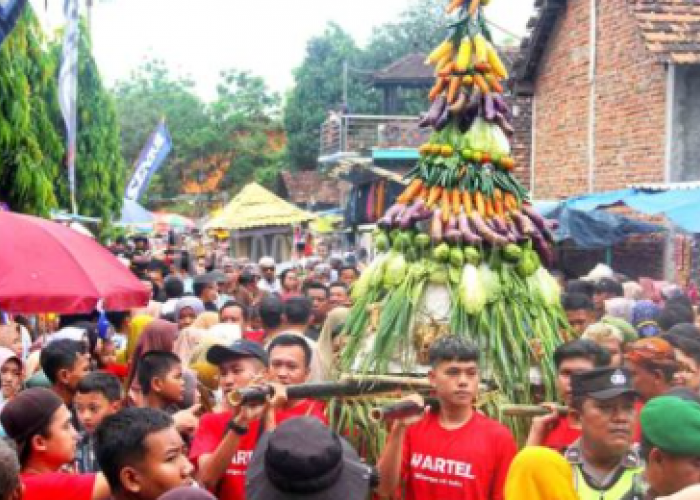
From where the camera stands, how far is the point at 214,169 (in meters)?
54.8

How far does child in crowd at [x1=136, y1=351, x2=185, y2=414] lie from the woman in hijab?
399 centimetres

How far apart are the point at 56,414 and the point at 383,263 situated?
1975mm

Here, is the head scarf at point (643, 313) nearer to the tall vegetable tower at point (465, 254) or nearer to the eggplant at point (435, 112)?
the tall vegetable tower at point (465, 254)

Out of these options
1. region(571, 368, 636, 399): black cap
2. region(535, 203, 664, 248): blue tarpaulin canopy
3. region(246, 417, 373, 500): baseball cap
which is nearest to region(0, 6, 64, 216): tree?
region(535, 203, 664, 248): blue tarpaulin canopy

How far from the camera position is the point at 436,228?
Answer: 18.4ft

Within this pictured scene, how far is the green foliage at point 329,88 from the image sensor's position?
40.9 metres

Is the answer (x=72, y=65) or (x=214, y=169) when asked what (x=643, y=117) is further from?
Result: (x=214, y=169)

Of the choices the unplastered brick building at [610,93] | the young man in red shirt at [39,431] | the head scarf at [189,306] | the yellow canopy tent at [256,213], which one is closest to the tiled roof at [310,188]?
the yellow canopy tent at [256,213]

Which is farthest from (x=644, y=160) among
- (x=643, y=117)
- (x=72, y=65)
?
(x=72, y=65)

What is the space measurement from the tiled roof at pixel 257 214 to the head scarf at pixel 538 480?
782 inches

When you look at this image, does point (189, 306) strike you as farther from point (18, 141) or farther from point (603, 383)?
point (603, 383)

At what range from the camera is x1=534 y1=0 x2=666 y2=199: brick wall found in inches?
607

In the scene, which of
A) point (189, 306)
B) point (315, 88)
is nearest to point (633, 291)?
point (189, 306)

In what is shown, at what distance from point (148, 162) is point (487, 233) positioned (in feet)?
62.8
